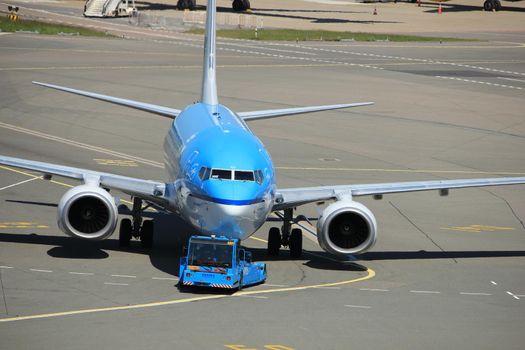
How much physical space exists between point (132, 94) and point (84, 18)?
63.7 m

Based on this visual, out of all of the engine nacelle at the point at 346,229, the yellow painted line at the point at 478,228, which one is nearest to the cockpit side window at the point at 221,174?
the engine nacelle at the point at 346,229

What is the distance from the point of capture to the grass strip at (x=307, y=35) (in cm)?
12562

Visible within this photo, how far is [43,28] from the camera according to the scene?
122250 millimetres

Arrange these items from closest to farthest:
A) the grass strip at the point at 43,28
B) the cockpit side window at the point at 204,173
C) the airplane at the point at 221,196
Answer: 1. the airplane at the point at 221,196
2. the cockpit side window at the point at 204,173
3. the grass strip at the point at 43,28

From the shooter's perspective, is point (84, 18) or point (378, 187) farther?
point (84, 18)

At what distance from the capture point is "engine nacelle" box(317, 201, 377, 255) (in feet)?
117

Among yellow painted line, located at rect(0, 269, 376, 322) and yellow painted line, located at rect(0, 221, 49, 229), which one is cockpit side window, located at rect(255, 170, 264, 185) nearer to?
yellow painted line, located at rect(0, 269, 376, 322)

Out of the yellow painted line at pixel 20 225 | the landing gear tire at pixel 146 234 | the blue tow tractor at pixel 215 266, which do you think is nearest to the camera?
the blue tow tractor at pixel 215 266

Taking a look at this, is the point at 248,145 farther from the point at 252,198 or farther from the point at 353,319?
the point at 353,319

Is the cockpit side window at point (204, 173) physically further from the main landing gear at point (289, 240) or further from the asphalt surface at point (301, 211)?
Answer: the main landing gear at point (289, 240)

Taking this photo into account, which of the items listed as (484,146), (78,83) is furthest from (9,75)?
(484,146)

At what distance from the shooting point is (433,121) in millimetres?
73562

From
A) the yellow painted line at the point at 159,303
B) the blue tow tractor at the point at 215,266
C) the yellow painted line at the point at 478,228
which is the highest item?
the blue tow tractor at the point at 215,266

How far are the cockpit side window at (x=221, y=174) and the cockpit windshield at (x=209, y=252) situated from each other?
6.00 feet
